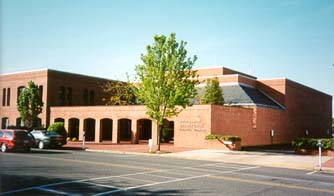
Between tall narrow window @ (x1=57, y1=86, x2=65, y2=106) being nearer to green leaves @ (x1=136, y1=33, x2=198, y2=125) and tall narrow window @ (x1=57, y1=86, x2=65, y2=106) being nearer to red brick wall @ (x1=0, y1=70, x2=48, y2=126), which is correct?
red brick wall @ (x1=0, y1=70, x2=48, y2=126)

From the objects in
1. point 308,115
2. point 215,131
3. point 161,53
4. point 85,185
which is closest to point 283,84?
point 308,115

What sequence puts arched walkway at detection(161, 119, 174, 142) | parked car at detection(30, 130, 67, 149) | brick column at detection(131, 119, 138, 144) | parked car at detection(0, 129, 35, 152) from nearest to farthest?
parked car at detection(0, 129, 35, 152) < parked car at detection(30, 130, 67, 149) < brick column at detection(131, 119, 138, 144) < arched walkway at detection(161, 119, 174, 142)

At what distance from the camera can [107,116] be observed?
39531 millimetres

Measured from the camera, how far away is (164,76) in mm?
27266

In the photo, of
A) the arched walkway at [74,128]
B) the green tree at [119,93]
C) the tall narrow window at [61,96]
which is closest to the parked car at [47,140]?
the arched walkway at [74,128]

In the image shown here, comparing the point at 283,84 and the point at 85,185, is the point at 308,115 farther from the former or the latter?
the point at 85,185

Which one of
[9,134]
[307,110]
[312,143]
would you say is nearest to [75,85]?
[9,134]

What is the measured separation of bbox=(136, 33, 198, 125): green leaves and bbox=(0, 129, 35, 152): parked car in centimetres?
898

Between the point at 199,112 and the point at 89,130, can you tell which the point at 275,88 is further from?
the point at 89,130

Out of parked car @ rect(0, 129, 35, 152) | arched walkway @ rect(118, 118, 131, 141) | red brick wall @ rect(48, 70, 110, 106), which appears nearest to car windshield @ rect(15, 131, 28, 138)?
parked car @ rect(0, 129, 35, 152)

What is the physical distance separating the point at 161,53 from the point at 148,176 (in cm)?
1501

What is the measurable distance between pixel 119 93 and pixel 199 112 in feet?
69.3

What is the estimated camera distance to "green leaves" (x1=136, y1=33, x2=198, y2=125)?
88.6 feet

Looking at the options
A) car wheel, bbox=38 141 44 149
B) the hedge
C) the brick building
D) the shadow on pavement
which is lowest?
car wheel, bbox=38 141 44 149
